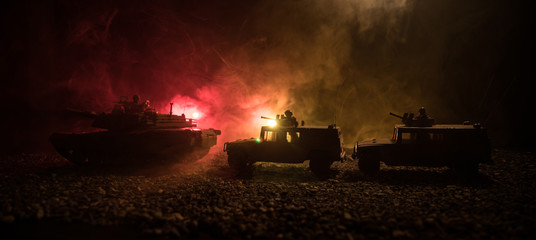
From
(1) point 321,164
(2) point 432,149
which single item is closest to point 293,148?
(1) point 321,164

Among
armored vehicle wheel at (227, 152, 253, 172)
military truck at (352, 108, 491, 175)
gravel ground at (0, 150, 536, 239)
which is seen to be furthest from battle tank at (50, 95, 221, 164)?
military truck at (352, 108, 491, 175)

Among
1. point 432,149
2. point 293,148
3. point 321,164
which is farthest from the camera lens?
point 293,148

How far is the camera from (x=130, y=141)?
1008 cm

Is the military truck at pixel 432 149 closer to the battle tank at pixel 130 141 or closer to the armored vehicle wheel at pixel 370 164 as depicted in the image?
the armored vehicle wheel at pixel 370 164

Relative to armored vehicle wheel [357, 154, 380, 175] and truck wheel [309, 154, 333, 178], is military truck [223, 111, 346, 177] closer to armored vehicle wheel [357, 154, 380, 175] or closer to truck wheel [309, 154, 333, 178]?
truck wheel [309, 154, 333, 178]

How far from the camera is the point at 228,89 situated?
1853cm

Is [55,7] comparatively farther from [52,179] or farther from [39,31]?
[52,179]

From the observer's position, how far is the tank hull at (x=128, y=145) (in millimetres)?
10086

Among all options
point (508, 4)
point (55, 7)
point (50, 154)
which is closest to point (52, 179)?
point (50, 154)

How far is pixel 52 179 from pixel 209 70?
484 inches

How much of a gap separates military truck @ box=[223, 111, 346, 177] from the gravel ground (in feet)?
1.82

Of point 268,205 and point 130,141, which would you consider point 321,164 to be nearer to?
point 268,205

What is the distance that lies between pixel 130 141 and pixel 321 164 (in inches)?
288

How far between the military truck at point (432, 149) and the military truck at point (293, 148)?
1059 mm
